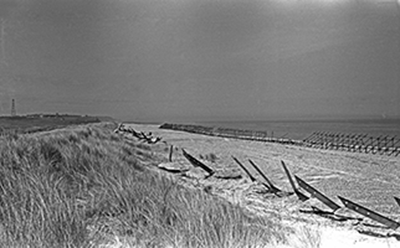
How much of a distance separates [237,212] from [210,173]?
4851 millimetres

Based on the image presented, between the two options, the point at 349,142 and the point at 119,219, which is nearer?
the point at 119,219

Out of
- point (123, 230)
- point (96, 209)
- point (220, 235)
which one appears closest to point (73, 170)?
point (96, 209)

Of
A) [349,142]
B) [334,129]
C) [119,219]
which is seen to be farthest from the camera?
[334,129]

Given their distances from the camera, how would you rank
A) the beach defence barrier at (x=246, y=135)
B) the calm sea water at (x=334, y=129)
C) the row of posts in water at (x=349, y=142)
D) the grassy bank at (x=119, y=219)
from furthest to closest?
1. the calm sea water at (x=334, y=129)
2. the beach defence barrier at (x=246, y=135)
3. the row of posts in water at (x=349, y=142)
4. the grassy bank at (x=119, y=219)

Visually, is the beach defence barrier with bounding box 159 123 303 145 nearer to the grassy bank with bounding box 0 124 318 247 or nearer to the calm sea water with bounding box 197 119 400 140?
the calm sea water with bounding box 197 119 400 140

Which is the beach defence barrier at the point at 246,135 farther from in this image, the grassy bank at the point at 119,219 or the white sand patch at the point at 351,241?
the grassy bank at the point at 119,219

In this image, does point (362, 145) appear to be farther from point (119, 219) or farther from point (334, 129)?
point (334, 129)

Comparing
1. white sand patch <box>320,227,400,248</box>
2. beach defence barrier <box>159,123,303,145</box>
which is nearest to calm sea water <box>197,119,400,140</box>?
beach defence barrier <box>159,123,303,145</box>

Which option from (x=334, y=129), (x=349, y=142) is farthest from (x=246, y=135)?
(x=334, y=129)

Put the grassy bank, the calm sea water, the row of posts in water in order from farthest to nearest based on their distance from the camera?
the calm sea water < the row of posts in water < the grassy bank

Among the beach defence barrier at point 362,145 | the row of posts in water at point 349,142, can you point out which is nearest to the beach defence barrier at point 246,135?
the row of posts in water at point 349,142

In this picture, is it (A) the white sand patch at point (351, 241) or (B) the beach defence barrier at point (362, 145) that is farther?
(B) the beach defence barrier at point (362, 145)

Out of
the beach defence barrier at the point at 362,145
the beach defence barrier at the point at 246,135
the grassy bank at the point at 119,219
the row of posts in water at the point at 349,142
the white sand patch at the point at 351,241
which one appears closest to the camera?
the grassy bank at the point at 119,219

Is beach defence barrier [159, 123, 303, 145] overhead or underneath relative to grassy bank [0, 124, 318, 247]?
underneath
